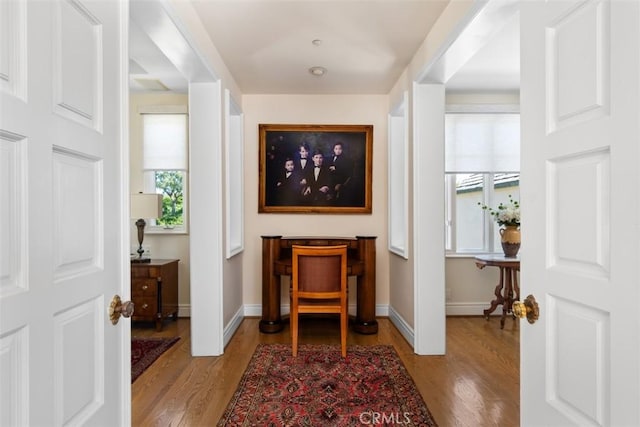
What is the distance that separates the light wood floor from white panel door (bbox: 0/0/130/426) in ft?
3.95

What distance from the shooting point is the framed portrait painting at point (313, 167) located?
13.7 ft

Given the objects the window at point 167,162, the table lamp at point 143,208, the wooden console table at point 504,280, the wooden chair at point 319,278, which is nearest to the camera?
the wooden chair at point 319,278

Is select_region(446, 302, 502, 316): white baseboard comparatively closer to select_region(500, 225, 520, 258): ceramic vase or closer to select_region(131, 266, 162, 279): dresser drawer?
select_region(500, 225, 520, 258): ceramic vase

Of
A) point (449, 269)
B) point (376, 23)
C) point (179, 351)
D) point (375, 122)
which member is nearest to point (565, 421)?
point (376, 23)

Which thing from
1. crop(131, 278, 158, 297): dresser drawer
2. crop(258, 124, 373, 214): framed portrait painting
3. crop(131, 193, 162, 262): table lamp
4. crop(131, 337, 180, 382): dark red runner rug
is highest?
crop(258, 124, 373, 214): framed portrait painting

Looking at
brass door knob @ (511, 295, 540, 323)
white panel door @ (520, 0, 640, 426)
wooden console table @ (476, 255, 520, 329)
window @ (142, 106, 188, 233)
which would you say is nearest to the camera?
white panel door @ (520, 0, 640, 426)

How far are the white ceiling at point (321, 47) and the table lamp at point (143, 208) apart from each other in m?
1.21

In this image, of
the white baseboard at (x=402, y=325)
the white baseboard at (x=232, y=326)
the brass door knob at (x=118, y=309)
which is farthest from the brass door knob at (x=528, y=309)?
the white baseboard at (x=232, y=326)

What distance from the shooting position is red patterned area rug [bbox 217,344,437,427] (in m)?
2.05

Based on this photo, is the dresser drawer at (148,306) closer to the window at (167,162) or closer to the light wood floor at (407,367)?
the light wood floor at (407,367)

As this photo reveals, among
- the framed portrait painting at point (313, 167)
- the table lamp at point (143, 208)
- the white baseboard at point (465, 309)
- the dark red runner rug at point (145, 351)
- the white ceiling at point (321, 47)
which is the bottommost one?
the dark red runner rug at point (145, 351)

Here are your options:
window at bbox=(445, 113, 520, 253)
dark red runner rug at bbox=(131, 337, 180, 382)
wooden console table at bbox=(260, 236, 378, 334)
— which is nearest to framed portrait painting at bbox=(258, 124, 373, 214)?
wooden console table at bbox=(260, 236, 378, 334)

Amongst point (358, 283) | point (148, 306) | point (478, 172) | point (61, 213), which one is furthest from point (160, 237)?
point (478, 172)

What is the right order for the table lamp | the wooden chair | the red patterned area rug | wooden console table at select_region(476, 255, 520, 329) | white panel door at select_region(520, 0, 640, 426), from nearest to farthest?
white panel door at select_region(520, 0, 640, 426), the red patterned area rug, the wooden chair, wooden console table at select_region(476, 255, 520, 329), the table lamp
